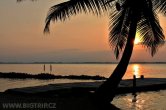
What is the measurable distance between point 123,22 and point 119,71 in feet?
7.70

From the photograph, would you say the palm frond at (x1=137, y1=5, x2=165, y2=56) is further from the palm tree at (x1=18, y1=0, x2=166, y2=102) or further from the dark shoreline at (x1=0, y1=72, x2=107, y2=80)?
the dark shoreline at (x1=0, y1=72, x2=107, y2=80)

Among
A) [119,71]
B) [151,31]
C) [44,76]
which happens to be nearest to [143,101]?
[151,31]

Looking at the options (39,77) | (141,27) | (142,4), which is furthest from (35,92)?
(39,77)

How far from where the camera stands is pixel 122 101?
23.7m

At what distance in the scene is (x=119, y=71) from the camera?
14.3 m

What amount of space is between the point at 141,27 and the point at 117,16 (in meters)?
1.21

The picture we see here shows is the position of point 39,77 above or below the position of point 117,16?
below

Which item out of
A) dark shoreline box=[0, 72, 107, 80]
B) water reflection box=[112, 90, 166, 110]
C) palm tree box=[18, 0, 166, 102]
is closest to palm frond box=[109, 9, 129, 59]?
palm tree box=[18, 0, 166, 102]

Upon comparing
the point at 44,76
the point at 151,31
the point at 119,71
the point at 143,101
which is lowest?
the point at 44,76

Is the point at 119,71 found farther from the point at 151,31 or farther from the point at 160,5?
the point at 160,5

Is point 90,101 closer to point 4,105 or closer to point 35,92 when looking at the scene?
point 4,105

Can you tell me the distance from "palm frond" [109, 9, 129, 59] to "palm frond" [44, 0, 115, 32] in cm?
159

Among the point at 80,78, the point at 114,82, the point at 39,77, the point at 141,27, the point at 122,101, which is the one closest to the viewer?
the point at 114,82

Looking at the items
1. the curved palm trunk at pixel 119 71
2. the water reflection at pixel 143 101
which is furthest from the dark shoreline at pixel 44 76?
the curved palm trunk at pixel 119 71
